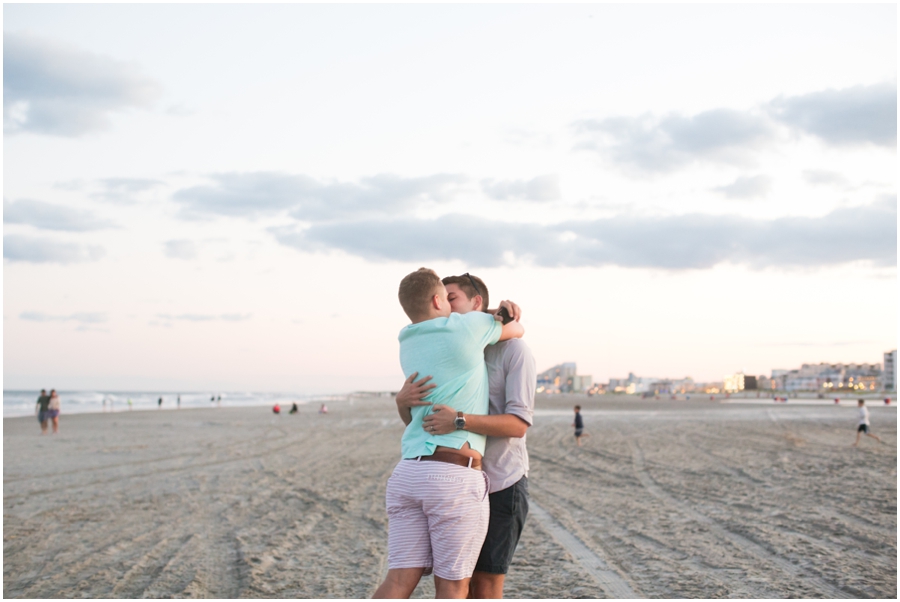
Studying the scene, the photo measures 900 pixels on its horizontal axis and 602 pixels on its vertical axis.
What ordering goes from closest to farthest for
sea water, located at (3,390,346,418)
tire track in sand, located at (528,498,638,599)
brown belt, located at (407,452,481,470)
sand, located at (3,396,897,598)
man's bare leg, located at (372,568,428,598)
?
man's bare leg, located at (372,568,428,598), brown belt, located at (407,452,481,470), tire track in sand, located at (528,498,638,599), sand, located at (3,396,897,598), sea water, located at (3,390,346,418)

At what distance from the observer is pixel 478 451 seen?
8.54ft

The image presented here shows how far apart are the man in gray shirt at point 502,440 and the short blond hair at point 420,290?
11.3 inches

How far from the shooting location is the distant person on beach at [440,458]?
245cm

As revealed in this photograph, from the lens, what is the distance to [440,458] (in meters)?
2.53

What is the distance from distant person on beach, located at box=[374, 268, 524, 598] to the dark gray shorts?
1.6 inches

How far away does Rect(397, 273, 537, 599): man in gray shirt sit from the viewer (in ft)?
8.53

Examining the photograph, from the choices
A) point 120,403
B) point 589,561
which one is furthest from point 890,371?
point 589,561

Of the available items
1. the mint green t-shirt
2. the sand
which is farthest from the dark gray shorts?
the sand

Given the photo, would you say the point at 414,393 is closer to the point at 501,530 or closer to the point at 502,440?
the point at 502,440

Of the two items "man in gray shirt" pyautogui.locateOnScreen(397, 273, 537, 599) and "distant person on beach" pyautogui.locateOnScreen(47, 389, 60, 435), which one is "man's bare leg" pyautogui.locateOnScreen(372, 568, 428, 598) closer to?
"man in gray shirt" pyautogui.locateOnScreen(397, 273, 537, 599)

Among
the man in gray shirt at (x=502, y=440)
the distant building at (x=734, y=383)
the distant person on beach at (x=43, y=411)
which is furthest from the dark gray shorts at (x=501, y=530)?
the distant building at (x=734, y=383)

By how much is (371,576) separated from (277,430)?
1953 cm

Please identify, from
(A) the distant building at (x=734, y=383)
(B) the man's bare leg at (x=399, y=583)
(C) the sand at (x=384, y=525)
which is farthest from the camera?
(A) the distant building at (x=734, y=383)

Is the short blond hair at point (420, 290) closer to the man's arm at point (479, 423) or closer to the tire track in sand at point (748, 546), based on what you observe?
the man's arm at point (479, 423)
